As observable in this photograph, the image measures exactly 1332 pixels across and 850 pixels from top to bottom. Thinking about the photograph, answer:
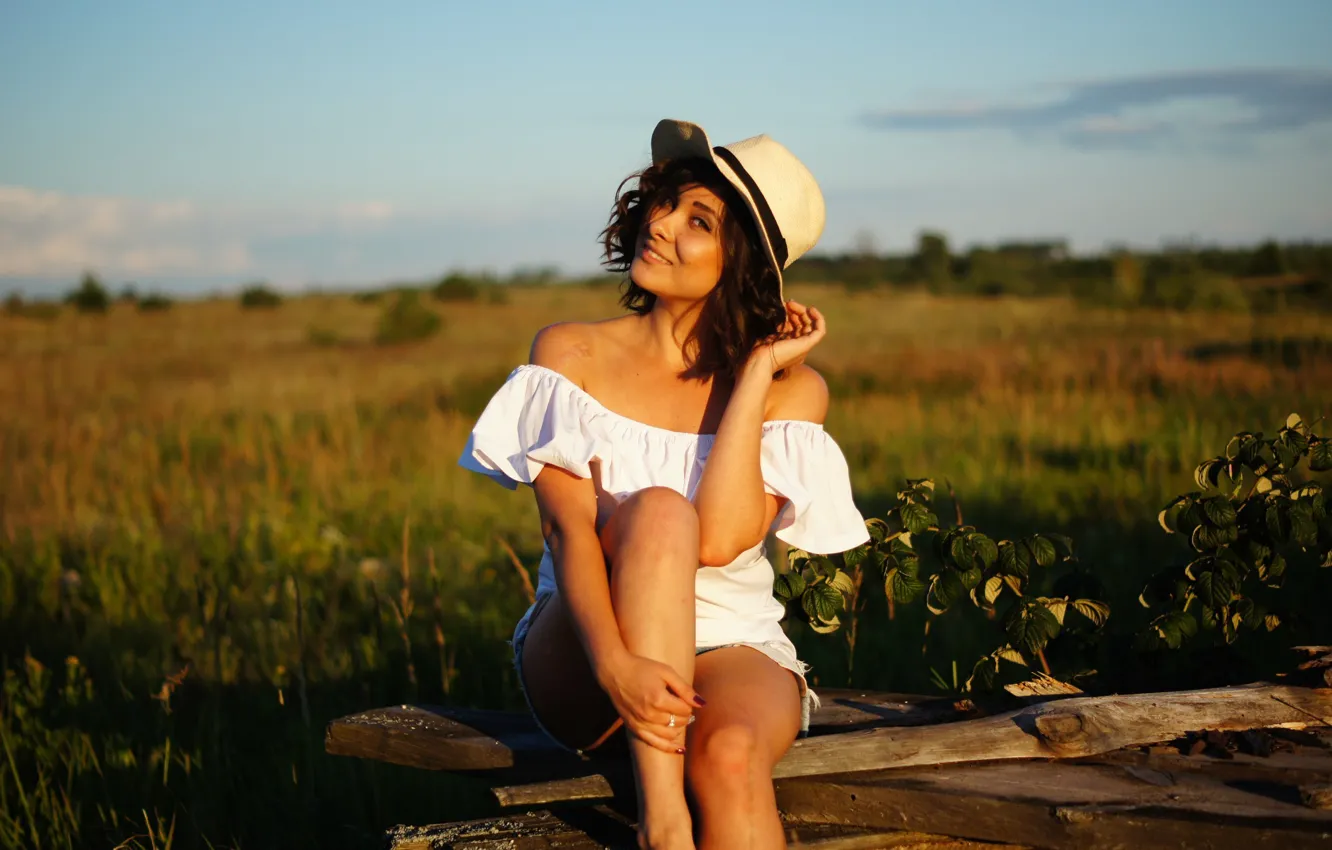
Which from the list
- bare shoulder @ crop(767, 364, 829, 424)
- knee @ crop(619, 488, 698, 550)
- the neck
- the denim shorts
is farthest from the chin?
the denim shorts

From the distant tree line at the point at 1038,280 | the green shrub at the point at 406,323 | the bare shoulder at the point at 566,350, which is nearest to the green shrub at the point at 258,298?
the distant tree line at the point at 1038,280

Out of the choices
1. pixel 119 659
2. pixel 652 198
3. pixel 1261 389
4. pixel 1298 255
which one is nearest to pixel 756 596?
pixel 652 198

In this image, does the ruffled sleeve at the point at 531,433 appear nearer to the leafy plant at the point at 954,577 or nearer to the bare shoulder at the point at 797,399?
the bare shoulder at the point at 797,399

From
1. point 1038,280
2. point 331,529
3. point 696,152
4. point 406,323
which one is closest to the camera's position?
point 696,152

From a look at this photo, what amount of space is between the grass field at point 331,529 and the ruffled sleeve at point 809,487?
92cm

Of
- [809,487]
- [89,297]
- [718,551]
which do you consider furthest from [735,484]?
[89,297]

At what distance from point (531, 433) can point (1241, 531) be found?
Answer: 1.97m

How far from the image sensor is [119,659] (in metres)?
4.93

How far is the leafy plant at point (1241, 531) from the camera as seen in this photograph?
305 cm

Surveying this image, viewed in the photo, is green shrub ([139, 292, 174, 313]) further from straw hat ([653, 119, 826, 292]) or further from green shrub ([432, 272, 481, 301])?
straw hat ([653, 119, 826, 292])

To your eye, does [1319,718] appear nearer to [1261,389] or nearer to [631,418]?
[631,418]

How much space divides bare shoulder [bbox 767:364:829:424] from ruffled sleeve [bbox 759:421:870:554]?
4cm

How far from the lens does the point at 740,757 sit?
237 centimetres

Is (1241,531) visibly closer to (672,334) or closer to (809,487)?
(809,487)
